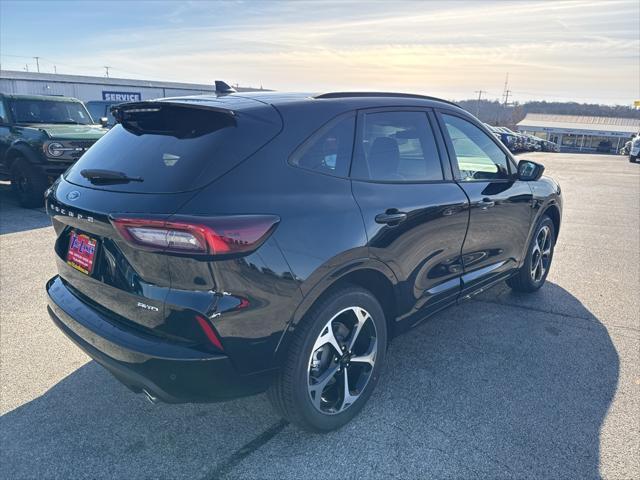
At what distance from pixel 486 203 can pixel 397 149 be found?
1.04 metres

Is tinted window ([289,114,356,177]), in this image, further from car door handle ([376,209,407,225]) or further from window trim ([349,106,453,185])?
car door handle ([376,209,407,225])

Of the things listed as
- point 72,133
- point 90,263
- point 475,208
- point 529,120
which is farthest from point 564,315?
point 529,120

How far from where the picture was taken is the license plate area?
244 centimetres

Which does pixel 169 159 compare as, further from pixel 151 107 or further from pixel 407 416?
pixel 407 416

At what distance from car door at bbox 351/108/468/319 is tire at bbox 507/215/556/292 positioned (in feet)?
4.92

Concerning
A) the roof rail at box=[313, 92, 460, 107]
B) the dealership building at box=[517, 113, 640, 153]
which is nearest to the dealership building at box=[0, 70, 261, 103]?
the roof rail at box=[313, 92, 460, 107]

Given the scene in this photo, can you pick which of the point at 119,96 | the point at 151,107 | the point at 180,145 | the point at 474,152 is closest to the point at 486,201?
the point at 474,152

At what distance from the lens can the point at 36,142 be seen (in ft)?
26.4

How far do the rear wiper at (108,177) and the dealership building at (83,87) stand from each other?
84.6 ft

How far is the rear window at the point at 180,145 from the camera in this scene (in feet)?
7.30

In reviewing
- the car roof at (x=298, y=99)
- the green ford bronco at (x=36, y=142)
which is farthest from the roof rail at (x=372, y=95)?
the green ford bronco at (x=36, y=142)

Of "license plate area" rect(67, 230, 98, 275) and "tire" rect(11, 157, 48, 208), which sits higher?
"license plate area" rect(67, 230, 98, 275)

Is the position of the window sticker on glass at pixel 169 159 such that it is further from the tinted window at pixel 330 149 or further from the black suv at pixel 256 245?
the tinted window at pixel 330 149

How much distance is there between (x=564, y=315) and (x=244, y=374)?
3.44m
